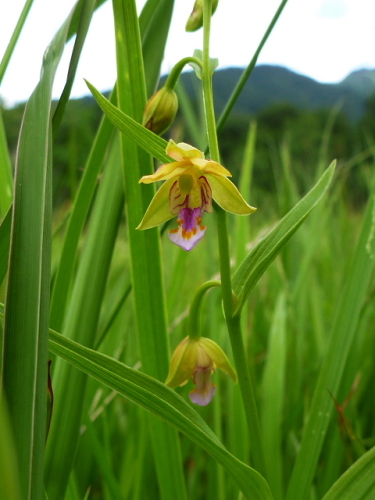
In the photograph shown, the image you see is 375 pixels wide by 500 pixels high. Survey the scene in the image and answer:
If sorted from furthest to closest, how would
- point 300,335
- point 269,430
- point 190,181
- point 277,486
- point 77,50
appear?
1. point 300,335
2. point 269,430
3. point 277,486
4. point 190,181
5. point 77,50

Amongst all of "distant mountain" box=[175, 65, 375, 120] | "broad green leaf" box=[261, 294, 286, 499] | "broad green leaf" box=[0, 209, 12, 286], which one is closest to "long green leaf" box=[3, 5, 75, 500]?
"broad green leaf" box=[0, 209, 12, 286]

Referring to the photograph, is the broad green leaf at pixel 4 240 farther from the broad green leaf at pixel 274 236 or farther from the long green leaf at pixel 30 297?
A: the broad green leaf at pixel 274 236

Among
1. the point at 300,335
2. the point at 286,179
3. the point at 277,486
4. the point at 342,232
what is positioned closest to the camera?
the point at 277,486

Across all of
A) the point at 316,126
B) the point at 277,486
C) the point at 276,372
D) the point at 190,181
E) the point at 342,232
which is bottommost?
the point at 277,486

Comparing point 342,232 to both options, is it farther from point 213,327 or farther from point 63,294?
point 63,294

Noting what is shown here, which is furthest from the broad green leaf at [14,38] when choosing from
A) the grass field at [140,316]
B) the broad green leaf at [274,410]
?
the broad green leaf at [274,410]

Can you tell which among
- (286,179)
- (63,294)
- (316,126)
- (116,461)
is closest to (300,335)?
(286,179)
